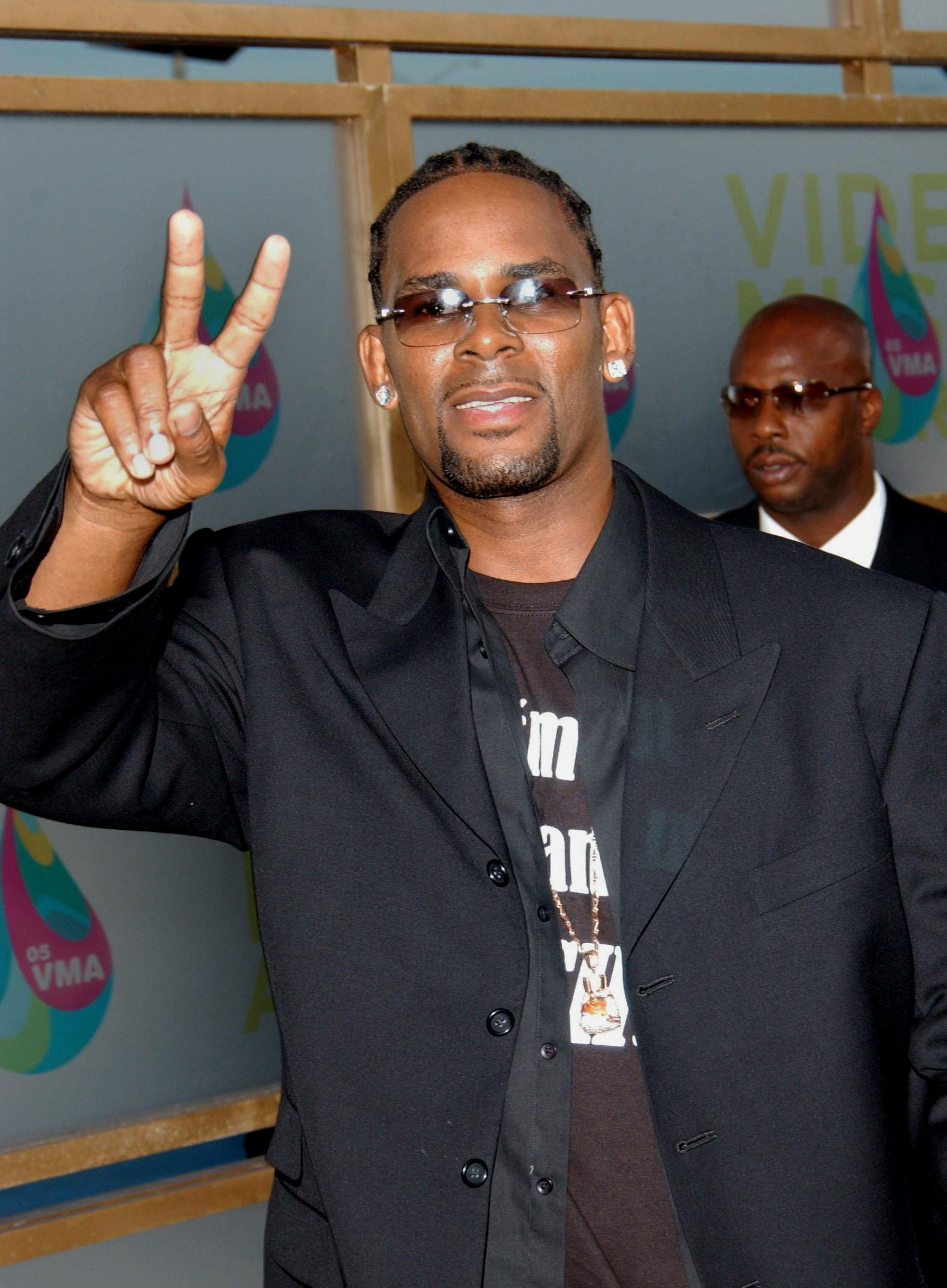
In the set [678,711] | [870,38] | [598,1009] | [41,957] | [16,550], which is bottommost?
[41,957]

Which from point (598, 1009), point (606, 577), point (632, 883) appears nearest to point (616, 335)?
point (606, 577)

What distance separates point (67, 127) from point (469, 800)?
216cm

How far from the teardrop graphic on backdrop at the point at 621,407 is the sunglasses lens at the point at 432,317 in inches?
75.8

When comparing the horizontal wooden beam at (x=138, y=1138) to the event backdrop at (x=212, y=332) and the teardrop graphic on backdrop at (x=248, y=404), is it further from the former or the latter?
the teardrop graphic on backdrop at (x=248, y=404)

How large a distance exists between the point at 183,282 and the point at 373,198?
6.93 ft

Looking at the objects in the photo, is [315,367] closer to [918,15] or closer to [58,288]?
[58,288]

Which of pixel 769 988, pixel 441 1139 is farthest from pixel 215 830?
pixel 769 988

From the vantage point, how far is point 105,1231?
11.5 feet

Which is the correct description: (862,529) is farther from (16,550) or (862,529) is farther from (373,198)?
(16,550)

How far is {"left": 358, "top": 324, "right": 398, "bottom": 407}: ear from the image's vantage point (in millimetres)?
2494

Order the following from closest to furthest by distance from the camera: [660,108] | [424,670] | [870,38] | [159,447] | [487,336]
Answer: [159,447] → [424,670] → [487,336] → [660,108] → [870,38]

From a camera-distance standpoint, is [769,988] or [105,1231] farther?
[105,1231]

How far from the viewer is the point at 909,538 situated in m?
4.29

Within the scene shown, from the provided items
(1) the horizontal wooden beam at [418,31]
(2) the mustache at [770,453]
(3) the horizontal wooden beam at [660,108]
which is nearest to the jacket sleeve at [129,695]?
(1) the horizontal wooden beam at [418,31]
